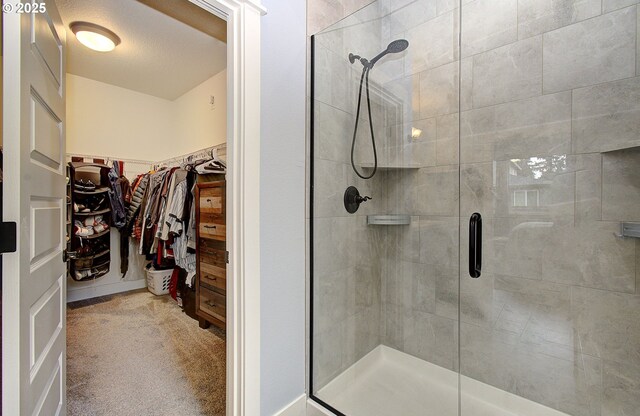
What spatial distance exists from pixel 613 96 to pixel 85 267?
4.43m

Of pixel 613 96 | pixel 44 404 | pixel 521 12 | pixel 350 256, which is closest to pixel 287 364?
pixel 350 256

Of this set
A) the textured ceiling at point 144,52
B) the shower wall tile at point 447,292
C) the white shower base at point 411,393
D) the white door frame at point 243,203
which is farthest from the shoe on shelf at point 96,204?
the shower wall tile at point 447,292

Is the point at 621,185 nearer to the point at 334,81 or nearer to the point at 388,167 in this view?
the point at 388,167

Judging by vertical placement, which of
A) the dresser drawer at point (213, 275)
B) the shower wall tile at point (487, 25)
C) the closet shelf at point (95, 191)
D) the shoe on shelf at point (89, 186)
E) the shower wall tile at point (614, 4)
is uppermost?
the shower wall tile at point (487, 25)

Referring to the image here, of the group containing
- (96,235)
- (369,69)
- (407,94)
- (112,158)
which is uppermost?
(369,69)

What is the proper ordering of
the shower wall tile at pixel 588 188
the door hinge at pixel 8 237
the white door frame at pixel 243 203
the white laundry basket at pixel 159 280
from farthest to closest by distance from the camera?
the white laundry basket at pixel 159 280 < the shower wall tile at pixel 588 188 < the white door frame at pixel 243 203 < the door hinge at pixel 8 237

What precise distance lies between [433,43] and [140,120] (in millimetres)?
3745

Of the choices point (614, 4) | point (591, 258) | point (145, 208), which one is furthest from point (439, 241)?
point (145, 208)

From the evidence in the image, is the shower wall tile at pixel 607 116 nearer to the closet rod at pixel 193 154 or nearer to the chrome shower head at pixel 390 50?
the chrome shower head at pixel 390 50

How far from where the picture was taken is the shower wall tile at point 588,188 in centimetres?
137

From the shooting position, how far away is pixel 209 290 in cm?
250

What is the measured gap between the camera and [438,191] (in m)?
1.74

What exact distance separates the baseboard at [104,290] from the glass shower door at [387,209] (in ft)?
10.7

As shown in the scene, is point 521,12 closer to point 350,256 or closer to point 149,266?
point 350,256
